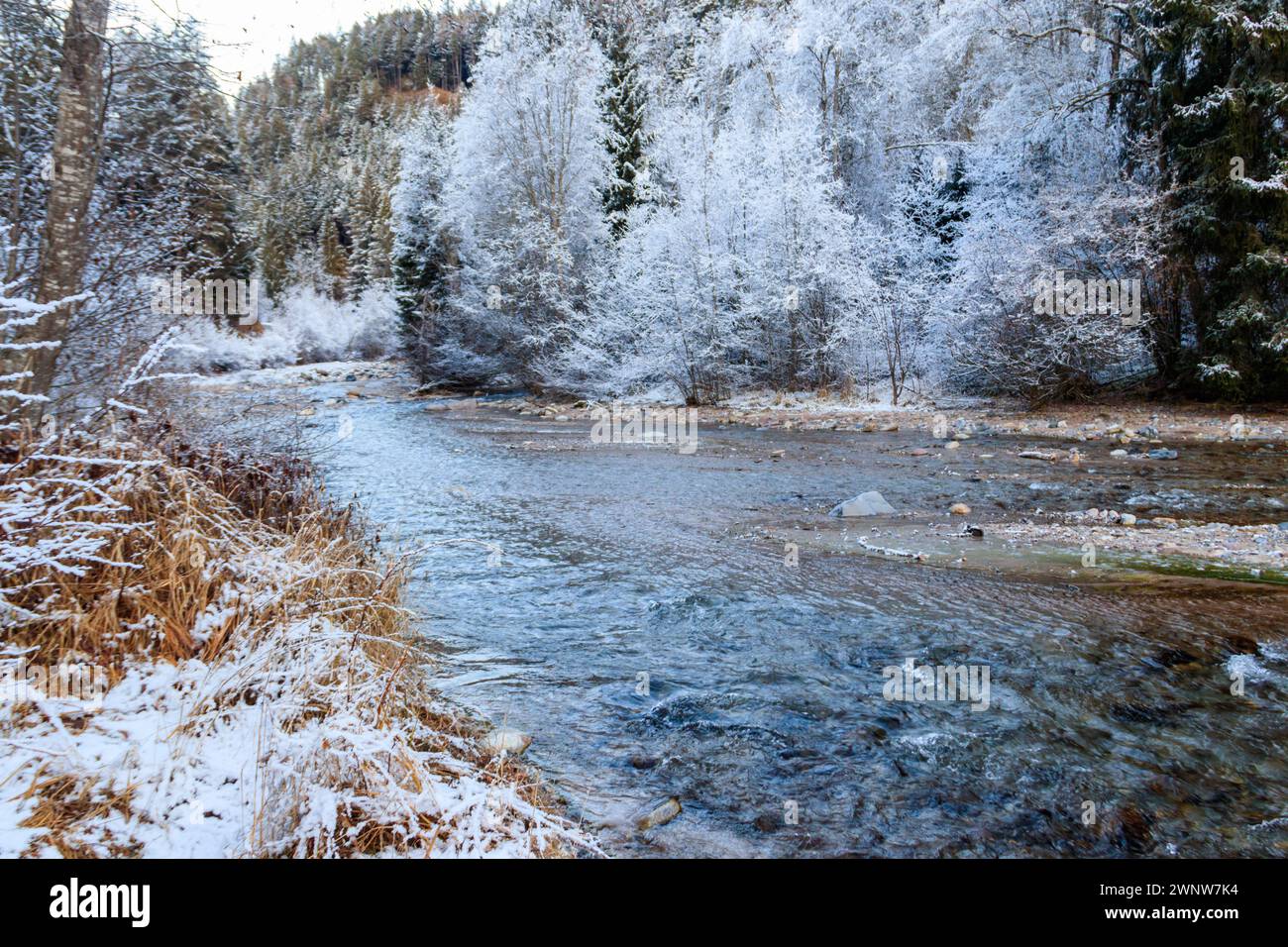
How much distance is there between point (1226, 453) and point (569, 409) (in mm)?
16691

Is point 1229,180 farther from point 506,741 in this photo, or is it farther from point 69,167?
point 69,167

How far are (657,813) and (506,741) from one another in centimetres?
101

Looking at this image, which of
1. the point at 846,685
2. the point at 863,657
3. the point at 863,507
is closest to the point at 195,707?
the point at 846,685

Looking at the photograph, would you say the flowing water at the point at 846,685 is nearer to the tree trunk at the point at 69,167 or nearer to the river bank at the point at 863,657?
the river bank at the point at 863,657

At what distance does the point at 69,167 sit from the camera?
187 inches

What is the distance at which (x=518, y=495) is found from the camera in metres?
11.4

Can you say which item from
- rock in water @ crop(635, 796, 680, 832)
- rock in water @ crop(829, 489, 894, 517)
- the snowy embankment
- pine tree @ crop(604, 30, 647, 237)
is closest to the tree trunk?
the snowy embankment

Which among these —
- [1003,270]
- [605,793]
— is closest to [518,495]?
[605,793]

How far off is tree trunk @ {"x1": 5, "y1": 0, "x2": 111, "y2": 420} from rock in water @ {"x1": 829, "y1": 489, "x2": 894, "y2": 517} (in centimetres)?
795

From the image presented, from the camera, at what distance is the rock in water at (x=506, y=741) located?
3.98 m

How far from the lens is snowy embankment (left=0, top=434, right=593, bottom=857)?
7.99 feet

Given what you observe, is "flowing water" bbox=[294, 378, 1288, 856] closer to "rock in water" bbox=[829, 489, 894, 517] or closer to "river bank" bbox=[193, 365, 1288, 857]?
"river bank" bbox=[193, 365, 1288, 857]

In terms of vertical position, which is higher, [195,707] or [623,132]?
[623,132]
